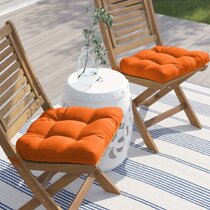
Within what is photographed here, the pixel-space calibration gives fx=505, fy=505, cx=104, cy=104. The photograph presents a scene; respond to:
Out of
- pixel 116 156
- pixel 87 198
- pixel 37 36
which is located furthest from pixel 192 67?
pixel 37 36

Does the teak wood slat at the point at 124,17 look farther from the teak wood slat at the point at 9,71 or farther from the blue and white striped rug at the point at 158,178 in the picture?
the teak wood slat at the point at 9,71

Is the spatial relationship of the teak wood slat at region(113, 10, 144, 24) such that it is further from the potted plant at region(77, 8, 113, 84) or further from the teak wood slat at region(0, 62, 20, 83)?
the teak wood slat at region(0, 62, 20, 83)

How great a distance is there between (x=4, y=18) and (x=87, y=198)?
3540mm

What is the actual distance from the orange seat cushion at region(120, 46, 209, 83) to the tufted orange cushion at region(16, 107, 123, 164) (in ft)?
1.76

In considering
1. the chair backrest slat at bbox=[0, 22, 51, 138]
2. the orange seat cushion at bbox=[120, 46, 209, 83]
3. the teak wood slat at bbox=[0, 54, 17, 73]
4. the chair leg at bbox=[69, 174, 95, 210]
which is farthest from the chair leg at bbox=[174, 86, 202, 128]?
the teak wood slat at bbox=[0, 54, 17, 73]

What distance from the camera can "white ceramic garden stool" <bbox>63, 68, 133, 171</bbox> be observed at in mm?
3039

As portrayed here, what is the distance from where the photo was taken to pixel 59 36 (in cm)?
555

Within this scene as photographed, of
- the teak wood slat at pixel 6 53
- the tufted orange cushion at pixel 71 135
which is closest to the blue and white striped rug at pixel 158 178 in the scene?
the tufted orange cushion at pixel 71 135

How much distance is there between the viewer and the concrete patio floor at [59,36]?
4672mm

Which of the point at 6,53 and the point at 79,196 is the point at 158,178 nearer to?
the point at 79,196

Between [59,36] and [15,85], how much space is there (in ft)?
8.81

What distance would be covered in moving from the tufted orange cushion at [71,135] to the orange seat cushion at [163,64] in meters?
0.54

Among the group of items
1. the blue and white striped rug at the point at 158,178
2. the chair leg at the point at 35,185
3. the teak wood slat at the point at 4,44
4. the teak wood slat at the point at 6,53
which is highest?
the teak wood slat at the point at 4,44

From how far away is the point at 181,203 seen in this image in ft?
9.92
